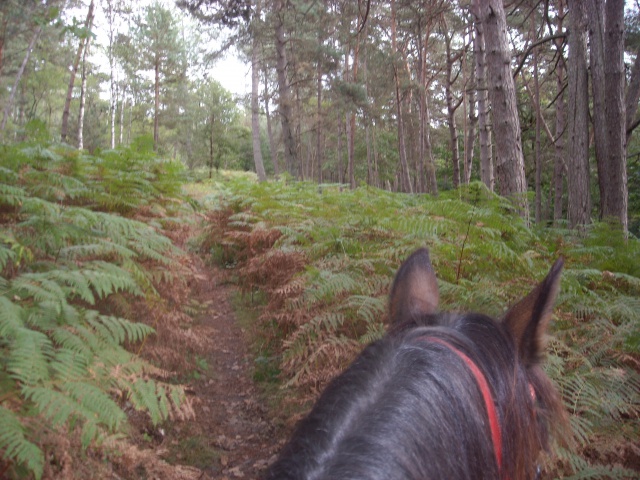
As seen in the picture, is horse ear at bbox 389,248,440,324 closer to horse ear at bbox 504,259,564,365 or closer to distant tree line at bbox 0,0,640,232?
horse ear at bbox 504,259,564,365

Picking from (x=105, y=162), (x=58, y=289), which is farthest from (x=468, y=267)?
(x=105, y=162)

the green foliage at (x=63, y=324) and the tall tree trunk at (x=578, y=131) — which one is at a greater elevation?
the tall tree trunk at (x=578, y=131)

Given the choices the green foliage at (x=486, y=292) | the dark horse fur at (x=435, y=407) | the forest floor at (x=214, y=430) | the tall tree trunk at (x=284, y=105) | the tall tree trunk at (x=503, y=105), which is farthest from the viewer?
the tall tree trunk at (x=284, y=105)

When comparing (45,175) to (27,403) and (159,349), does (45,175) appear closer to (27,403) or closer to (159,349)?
(159,349)

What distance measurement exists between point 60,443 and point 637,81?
11.9 meters

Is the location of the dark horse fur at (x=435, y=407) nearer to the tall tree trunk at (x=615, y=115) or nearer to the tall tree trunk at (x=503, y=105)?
the tall tree trunk at (x=503, y=105)

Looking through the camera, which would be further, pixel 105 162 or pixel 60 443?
pixel 105 162

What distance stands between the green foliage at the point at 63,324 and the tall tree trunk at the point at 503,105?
4691mm

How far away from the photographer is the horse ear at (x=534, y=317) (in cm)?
111

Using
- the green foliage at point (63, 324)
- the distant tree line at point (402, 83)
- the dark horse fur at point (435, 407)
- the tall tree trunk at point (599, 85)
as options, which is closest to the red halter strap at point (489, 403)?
the dark horse fur at point (435, 407)

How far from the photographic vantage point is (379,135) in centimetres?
3192

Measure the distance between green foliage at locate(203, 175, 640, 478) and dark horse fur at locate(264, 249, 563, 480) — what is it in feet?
4.22

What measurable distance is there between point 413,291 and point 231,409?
11.1 ft

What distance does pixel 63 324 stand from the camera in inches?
109
